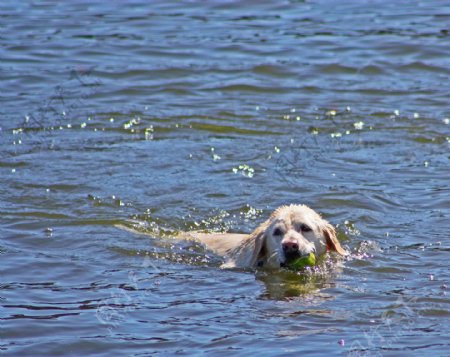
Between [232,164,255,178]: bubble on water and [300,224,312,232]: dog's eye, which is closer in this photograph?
[300,224,312,232]: dog's eye

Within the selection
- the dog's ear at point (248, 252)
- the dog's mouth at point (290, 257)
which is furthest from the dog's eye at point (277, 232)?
the dog's mouth at point (290, 257)

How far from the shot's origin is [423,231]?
10.4 m

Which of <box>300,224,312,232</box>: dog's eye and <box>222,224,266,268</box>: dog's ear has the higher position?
<box>300,224,312,232</box>: dog's eye

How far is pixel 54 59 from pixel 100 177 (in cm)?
642

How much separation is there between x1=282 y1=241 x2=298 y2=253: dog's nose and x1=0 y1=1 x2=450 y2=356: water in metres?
0.29

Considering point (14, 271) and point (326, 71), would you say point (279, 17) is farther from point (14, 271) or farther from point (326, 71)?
point (14, 271)

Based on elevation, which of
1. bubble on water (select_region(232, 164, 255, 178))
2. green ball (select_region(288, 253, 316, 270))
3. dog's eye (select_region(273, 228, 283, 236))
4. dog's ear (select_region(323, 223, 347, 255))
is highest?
bubble on water (select_region(232, 164, 255, 178))

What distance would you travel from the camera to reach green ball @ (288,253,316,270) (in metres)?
9.30

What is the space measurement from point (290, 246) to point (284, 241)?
0.08 meters

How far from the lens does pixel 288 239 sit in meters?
9.19

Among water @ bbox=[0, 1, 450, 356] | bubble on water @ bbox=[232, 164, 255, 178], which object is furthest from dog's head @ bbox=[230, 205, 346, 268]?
bubble on water @ bbox=[232, 164, 255, 178]

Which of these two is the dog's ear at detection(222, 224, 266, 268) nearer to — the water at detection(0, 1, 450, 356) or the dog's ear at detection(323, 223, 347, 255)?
the water at detection(0, 1, 450, 356)

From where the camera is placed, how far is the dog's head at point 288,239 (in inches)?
365

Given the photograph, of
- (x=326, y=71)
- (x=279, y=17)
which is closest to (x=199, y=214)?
(x=326, y=71)
